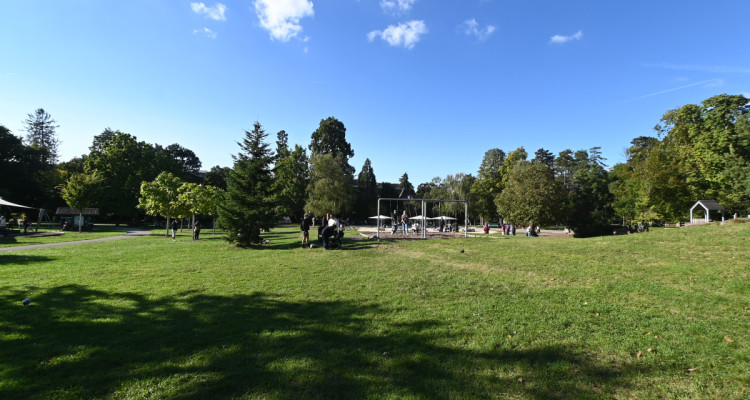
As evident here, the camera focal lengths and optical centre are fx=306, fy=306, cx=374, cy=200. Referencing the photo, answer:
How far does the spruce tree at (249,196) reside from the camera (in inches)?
650

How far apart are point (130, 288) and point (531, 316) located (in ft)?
29.2

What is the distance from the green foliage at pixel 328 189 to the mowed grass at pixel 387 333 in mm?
36700

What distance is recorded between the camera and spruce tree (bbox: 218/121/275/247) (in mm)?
16516

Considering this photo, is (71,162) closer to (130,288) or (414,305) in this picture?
(130,288)

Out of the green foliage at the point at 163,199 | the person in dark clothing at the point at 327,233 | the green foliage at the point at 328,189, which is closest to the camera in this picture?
the person in dark clothing at the point at 327,233

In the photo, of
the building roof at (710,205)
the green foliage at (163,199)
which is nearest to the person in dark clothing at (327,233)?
the green foliage at (163,199)

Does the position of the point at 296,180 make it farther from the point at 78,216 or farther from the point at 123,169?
the point at 78,216

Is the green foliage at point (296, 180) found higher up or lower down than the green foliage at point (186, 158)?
lower down

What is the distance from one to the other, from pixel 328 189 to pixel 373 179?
31863 millimetres

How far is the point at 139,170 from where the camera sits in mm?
47531

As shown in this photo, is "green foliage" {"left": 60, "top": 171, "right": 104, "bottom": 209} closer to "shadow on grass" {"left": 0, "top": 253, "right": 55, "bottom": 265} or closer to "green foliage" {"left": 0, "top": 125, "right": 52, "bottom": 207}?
"green foliage" {"left": 0, "top": 125, "right": 52, "bottom": 207}

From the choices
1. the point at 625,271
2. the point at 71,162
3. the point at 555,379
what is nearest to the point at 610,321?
the point at 555,379

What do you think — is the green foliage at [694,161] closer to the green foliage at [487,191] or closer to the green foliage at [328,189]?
the green foliage at [487,191]

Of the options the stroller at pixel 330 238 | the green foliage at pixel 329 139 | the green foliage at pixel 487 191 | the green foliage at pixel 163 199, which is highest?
the green foliage at pixel 329 139
